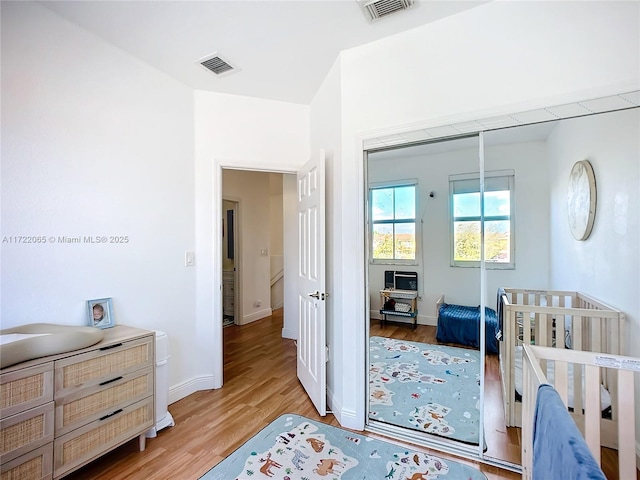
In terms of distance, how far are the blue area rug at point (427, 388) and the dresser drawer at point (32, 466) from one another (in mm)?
1924

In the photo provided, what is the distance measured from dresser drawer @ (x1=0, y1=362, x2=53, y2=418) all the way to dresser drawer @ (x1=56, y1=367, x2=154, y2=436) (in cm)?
10

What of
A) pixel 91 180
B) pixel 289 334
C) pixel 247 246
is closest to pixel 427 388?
pixel 289 334

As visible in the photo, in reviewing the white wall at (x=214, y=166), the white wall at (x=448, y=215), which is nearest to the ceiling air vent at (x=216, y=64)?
the white wall at (x=214, y=166)

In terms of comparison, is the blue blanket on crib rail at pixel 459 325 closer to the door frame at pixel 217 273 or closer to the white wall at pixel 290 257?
the white wall at pixel 290 257

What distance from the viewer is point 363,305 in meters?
2.16

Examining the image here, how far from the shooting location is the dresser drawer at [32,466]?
4.36ft

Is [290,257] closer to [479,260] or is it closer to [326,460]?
[479,260]

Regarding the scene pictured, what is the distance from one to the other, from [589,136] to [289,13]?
1.97 meters

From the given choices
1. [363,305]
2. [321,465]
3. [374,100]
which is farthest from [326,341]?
[374,100]

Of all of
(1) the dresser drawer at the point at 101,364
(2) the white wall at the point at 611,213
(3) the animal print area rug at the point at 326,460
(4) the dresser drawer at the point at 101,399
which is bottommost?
(3) the animal print area rug at the point at 326,460

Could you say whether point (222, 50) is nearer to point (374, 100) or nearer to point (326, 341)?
point (374, 100)

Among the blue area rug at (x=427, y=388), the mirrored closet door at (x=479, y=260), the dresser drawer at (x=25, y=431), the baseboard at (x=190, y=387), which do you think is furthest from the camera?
the baseboard at (x=190, y=387)

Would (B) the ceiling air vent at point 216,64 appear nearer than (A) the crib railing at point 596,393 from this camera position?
No

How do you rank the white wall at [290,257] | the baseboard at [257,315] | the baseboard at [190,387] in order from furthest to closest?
the baseboard at [257,315] < the white wall at [290,257] < the baseboard at [190,387]
